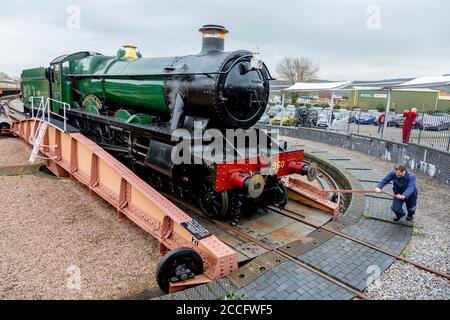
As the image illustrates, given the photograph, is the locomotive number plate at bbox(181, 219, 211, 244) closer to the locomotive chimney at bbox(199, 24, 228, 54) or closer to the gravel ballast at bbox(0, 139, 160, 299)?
the gravel ballast at bbox(0, 139, 160, 299)

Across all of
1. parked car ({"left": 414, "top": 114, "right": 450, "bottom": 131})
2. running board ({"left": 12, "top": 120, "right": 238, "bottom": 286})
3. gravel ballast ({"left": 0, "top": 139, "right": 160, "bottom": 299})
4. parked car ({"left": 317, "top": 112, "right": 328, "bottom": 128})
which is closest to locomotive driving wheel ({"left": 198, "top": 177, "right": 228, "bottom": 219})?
running board ({"left": 12, "top": 120, "right": 238, "bottom": 286})

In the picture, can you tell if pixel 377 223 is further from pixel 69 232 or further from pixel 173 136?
pixel 69 232

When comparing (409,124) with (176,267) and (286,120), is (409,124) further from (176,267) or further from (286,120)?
(286,120)

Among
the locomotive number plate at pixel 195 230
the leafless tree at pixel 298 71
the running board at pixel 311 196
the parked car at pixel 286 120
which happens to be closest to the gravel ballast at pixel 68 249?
the locomotive number plate at pixel 195 230

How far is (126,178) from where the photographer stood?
5695 millimetres

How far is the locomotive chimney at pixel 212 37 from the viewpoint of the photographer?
20.2 feet

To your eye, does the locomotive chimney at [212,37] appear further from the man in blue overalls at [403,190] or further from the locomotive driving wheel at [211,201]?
the man in blue overalls at [403,190]

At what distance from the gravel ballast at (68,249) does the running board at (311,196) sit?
10.5 feet

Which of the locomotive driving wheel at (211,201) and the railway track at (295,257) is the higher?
the locomotive driving wheel at (211,201)

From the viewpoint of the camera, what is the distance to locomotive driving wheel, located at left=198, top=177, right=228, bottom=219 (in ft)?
19.0

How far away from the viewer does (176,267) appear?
3973 mm

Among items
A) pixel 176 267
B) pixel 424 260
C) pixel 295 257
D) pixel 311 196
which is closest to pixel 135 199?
pixel 176 267

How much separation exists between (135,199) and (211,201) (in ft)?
4.42
